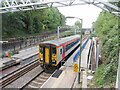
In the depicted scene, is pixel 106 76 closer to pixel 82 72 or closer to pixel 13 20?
pixel 82 72

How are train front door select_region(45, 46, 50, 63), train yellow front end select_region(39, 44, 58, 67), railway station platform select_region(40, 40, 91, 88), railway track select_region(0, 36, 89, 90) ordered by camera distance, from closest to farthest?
railway track select_region(0, 36, 89, 90), railway station platform select_region(40, 40, 91, 88), train yellow front end select_region(39, 44, 58, 67), train front door select_region(45, 46, 50, 63)

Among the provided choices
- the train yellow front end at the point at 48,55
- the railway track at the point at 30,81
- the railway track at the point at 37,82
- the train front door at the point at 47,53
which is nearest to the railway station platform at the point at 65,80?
the railway track at the point at 37,82

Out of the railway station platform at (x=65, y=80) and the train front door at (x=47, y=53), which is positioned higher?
the train front door at (x=47, y=53)

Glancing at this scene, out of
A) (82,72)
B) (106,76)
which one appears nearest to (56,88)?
(106,76)

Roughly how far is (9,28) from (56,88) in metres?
20.6

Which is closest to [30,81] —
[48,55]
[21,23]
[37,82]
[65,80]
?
[37,82]

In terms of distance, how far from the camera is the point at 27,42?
32250 millimetres

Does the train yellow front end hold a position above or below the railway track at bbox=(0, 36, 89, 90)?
above

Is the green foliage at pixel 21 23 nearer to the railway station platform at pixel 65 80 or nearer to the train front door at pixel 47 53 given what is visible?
the train front door at pixel 47 53

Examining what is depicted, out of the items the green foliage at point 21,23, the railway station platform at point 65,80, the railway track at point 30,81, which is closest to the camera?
the railway track at point 30,81

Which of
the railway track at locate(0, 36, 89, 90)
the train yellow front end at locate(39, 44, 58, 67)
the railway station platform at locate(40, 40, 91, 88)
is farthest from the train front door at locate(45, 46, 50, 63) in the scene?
the railway station platform at locate(40, 40, 91, 88)

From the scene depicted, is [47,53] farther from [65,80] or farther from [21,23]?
[21,23]

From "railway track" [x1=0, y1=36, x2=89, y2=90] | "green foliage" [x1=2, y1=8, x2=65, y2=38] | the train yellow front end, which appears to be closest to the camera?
"railway track" [x1=0, y1=36, x2=89, y2=90]

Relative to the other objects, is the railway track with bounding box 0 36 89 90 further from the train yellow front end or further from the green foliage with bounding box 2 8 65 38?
the green foliage with bounding box 2 8 65 38
